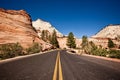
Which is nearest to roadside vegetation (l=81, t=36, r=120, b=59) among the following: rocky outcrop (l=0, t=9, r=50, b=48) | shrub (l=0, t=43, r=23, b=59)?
shrub (l=0, t=43, r=23, b=59)

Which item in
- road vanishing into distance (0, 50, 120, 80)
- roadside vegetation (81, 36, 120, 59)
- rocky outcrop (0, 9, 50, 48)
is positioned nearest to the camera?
road vanishing into distance (0, 50, 120, 80)

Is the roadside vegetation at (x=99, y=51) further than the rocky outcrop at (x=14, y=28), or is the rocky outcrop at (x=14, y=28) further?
the rocky outcrop at (x=14, y=28)

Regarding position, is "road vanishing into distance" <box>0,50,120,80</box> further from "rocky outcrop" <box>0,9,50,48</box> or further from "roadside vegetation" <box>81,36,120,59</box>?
"rocky outcrop" <box>0,9,50,48</box>

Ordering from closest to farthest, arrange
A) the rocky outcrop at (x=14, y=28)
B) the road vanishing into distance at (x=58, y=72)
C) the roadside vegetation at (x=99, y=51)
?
1. the road vanishing into distance at (x=58, y=72)
2. the roadside vegetation at (x=99, y=51)
3. the rocky outcrop at (x=14, y=28)

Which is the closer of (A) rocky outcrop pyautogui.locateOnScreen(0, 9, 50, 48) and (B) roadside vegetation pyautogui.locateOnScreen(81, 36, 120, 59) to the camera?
(B) roadside vegetation pyautogui.locateOnScreen(81, 36, 120, 59)

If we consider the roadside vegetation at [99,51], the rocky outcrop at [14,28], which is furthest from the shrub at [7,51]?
the roadside vegetation at [99,51]

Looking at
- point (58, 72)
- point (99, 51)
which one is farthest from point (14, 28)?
point (58, 72)

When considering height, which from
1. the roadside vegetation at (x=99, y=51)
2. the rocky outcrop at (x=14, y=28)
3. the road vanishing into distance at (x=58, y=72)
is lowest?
the road vanishing into distance at (x=58, y=72)

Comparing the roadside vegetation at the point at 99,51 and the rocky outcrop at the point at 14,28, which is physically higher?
the rocky outcrop at the point at 14,28

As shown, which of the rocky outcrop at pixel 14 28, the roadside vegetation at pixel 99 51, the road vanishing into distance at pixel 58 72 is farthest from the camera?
the rocky outcrop at pixel 14 28

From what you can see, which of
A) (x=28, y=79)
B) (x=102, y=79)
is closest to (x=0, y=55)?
(x=28, y=79)

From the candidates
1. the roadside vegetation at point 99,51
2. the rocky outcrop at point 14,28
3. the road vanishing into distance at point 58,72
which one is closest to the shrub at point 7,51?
the road vanishing into distance at point 58,72

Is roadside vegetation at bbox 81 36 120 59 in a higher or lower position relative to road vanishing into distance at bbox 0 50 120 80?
higher

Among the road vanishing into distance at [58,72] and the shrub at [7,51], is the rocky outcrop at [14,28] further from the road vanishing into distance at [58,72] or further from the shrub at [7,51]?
the road vanishing into distance at [58,72]
